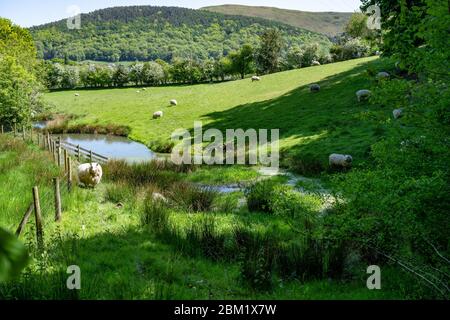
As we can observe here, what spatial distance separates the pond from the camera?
34281 mm

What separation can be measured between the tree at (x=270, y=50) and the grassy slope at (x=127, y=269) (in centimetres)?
8018

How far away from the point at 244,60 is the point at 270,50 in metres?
10.0

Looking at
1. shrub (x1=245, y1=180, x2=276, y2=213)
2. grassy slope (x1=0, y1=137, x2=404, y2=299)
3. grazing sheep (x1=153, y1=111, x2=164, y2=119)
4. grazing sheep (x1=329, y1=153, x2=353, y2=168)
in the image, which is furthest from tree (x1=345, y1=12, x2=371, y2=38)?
grassy slope (x1=0, y1=137, x2=404, y2=299)

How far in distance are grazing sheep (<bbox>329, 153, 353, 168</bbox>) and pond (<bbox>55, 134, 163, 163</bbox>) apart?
14.4m

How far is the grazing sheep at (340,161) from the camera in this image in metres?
22.0

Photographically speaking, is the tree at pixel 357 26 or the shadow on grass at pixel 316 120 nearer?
the shadow on grass at pixel 316 120

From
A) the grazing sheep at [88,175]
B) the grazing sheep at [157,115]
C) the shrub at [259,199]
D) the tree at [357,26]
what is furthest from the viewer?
the tree at [357,26]

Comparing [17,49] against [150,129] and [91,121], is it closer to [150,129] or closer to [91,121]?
[91,121]

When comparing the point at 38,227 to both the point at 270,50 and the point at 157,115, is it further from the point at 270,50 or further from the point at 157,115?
the point at 270,50

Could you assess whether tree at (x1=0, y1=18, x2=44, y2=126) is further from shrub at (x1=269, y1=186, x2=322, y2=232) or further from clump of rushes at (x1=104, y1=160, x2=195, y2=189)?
shrub at (x1=269, y1=186, x2=322, y2=232)

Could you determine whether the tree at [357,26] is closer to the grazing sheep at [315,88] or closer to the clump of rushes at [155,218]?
the grazing sheep at [315,88]

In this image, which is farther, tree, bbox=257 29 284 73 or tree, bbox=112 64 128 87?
tree, bbox=112 64 128 87

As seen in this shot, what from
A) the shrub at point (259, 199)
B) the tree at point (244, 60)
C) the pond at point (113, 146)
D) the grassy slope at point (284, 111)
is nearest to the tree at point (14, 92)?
the pond at point (113, 146)

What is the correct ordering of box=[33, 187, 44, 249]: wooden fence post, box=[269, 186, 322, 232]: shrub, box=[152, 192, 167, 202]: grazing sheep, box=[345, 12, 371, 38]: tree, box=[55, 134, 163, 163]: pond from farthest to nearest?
box=[345, 12, 371, 38]: tree, box=[55, 134, 163, 163]: pond, box=[152, 192, 167, 202]: grazing sheep, box=[269, 186, 322, 232]: shrub, box=[33, 187, 44, 249]: wooden fence post
